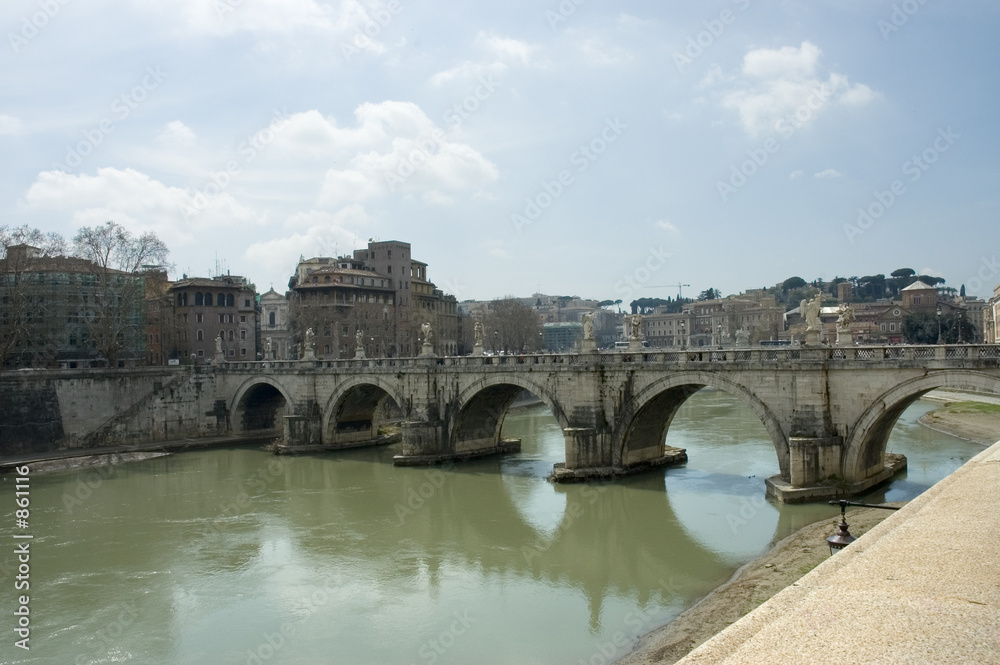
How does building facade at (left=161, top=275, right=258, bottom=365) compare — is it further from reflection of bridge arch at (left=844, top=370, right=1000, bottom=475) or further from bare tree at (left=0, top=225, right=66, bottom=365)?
reflection of bridge arch at (left=844, top=370, right=1000, bottom=475)

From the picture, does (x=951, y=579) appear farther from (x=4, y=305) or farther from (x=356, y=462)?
(x=4, y=305)

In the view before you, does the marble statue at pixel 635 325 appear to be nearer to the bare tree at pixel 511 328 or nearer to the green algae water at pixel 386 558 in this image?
the green algae water at pixel 386 558

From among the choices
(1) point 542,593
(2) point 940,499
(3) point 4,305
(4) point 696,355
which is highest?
(3) point 4,305

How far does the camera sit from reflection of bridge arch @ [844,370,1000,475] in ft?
61.5

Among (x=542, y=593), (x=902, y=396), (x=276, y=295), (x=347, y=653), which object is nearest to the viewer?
(x=347, y=653)

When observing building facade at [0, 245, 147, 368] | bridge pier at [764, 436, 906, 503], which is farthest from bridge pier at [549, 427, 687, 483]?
building facade at [0, 245, 147, 368]

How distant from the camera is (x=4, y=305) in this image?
132 feet

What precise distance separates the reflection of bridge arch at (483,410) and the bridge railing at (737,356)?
0.81 metres

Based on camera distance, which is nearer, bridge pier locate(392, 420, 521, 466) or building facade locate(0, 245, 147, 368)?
bridge pier locate(392, 420, 521, 466)

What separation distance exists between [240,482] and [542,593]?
19561 mm

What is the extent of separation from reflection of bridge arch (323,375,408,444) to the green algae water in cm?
641

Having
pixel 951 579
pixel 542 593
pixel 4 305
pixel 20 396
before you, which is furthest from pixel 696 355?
pixel 4 305


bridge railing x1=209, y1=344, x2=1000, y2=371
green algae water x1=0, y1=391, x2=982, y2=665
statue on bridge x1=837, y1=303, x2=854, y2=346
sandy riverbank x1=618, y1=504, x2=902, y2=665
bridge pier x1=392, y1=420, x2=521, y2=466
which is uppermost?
statue on bridge x1=837, y1=303, x2=854, y2=346

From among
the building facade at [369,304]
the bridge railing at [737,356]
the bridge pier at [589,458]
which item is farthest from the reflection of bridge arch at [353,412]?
the building facade at [369,304]
